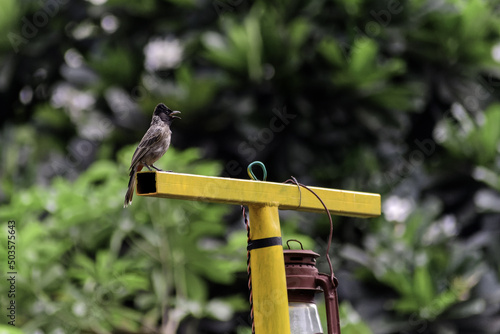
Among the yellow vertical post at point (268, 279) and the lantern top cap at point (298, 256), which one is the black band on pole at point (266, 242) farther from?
the lantern top cap at point (298, 256)

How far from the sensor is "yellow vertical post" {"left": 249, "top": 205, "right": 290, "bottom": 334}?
2086 mm

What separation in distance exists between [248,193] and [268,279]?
22cm

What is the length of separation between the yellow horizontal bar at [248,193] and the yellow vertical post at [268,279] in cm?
5

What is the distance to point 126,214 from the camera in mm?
5367

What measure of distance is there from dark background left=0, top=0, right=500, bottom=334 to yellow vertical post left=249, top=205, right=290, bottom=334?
10.3ft

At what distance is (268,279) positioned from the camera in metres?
2.10

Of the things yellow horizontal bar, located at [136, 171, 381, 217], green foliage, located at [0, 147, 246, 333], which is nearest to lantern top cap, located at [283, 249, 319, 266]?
yellow horizontal bar, located at [136, 171, 381, 217]

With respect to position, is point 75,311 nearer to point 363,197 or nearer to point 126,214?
point 126,214

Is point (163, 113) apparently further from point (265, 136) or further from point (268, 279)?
point (265, 136)

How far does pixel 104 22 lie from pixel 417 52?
265 centimetres

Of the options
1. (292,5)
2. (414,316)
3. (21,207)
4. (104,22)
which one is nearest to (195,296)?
(21,207)

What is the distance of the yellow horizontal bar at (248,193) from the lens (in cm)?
193

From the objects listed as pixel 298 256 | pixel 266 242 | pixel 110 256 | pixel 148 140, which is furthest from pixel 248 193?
pixel 110 256

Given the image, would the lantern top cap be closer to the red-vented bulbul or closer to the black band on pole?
the black band on pole
